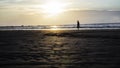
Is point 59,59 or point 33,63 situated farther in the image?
point 59,59

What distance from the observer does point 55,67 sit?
57.8ft

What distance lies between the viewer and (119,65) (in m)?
17.9

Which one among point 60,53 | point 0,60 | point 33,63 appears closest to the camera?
point 33,63

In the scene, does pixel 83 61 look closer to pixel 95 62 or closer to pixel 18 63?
pixel 95 62

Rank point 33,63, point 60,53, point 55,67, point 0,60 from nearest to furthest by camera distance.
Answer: point 55,67
point 33,63
point 0,60
point 60,53

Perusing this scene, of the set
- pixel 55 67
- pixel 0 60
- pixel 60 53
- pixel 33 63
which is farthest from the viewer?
pixel 60 53

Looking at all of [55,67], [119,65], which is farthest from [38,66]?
[119,65]

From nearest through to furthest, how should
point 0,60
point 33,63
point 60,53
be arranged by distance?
1. point 33,63
2. point 0,60
3. point 60,53

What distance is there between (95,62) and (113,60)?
122 centimetres

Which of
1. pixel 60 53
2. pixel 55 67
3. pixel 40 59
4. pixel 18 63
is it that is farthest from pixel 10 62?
pixel 60 53

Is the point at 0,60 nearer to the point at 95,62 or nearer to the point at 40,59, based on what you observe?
the point at 40,59

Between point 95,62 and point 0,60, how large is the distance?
18.6ft

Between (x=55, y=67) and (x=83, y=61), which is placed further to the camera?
(x=83, y=61)

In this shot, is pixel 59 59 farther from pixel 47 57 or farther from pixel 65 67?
pixel 65 67
